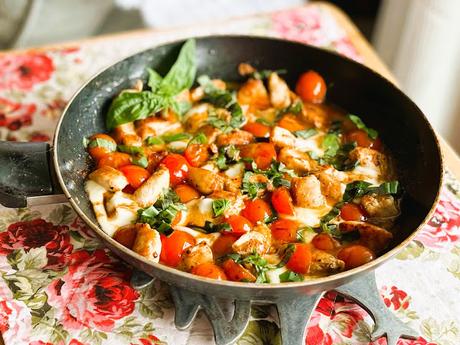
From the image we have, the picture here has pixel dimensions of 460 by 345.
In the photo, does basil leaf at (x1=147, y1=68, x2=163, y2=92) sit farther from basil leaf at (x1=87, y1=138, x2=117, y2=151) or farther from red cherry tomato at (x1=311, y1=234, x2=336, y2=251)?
red cherry tomato at (x1=311, y1=234, x2=336, y2=251)

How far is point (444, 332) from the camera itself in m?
1.37

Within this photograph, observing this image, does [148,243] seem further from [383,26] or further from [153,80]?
[383,26]

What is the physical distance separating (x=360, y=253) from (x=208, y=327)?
15.1 inches

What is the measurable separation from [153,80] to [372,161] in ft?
2.29

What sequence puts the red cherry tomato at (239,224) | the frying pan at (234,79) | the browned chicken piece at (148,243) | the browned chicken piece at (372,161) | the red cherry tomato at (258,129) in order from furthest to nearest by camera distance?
the red cherry tomato at (258,129) → the browned chicken piece at (372,161) → the red cherry tomato at (239,224) → the browned chicken piece at (148,243) → the frying pan at (234,79)

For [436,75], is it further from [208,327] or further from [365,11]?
[208,327]

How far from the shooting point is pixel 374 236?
142 cm

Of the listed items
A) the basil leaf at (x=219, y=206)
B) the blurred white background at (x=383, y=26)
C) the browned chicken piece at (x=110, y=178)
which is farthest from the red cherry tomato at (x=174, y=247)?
the blurred white background at (x=383, y=26)

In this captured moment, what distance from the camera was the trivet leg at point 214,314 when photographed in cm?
130

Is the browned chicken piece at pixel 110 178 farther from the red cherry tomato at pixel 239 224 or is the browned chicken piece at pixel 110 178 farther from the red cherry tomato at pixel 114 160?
the red cherry tomato at pixel 239 224

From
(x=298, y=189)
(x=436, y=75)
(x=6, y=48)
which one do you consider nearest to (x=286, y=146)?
(x=298, y=189)

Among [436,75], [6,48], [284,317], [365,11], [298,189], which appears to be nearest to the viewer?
[284,317]

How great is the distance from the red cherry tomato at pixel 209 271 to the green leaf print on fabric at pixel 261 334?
0.14 meters

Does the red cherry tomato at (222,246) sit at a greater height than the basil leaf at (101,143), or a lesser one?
lesser
